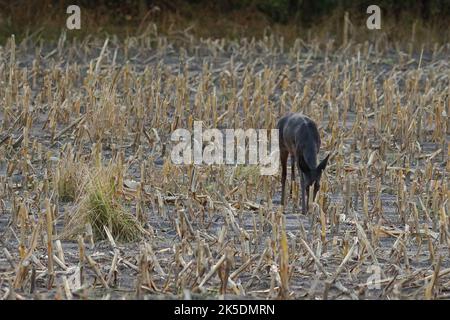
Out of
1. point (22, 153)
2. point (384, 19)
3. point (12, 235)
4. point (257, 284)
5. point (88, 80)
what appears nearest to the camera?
point (257, 284)

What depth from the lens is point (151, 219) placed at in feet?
34.1

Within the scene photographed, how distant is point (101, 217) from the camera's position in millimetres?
9891

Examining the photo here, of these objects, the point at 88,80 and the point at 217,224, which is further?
the point at 88,80

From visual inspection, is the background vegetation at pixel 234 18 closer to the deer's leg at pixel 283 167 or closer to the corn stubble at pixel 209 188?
the corn stubble at pixel 209 188

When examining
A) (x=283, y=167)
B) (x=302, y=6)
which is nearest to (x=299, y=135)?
(x=283, y=167)

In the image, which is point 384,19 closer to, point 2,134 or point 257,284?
point 2,134

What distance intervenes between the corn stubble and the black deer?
220 millimetres

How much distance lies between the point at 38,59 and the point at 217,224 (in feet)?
26.7

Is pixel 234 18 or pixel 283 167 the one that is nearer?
pixel 283 167

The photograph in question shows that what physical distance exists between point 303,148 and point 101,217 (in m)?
2.01

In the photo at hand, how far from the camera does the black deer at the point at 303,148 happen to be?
1078 cm

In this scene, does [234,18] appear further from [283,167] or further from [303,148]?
[303,148]

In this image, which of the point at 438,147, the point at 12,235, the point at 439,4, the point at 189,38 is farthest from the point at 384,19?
the point at 12,235

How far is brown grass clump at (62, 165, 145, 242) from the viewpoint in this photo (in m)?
9.73
